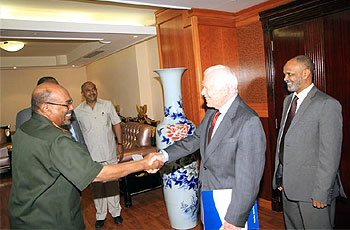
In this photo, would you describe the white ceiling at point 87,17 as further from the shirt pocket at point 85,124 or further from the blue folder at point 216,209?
the blue folder at point 216,209

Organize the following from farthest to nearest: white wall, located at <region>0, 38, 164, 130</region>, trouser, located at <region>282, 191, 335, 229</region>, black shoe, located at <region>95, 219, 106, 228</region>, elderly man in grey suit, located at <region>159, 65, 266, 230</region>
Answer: white wall, located at <region>0, 38, 164, 130</region>, black shoe, located at <region>95, 219, 106, 228</region>, trouser, located at <region>282, 191, 335, 229</region>, elderly man in grey suit, located at <region>159, 65, 266, 230</region>

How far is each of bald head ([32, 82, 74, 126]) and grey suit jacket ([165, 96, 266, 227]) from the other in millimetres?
911

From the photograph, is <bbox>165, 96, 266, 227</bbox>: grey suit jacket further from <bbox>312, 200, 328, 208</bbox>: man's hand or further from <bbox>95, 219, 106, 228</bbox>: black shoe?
<bbox>95, 219, 106, 228</bbox>: black shoe

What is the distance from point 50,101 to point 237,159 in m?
1.12

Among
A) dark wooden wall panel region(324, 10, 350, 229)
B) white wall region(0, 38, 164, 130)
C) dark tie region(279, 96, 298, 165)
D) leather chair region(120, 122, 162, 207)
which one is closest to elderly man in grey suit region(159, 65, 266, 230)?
dark tie region(279, 96, 298, 165)

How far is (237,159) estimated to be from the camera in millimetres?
1604

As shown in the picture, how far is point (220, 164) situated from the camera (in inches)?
66.7

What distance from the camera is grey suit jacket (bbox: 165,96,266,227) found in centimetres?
158

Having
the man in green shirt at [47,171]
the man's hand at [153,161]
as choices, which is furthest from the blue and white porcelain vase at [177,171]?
A: the man in green shirt at [47,171]

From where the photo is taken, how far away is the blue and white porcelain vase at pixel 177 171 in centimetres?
298

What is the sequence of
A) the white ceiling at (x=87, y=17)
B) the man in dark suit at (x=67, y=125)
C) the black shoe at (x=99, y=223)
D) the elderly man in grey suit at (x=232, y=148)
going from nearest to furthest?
1. the elderly man in grey suit at (x=232, y=148)
2. the man in dark suit at (x=67, y=125)
3. the white ceiling at (x=87, y=17)
4. the black shoe at (x=99, y=223)

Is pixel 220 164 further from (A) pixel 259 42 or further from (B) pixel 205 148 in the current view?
(A) pixel 259 42

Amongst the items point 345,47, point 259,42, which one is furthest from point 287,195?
point 259,42

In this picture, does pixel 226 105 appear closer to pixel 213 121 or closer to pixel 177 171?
pixel 213 121
